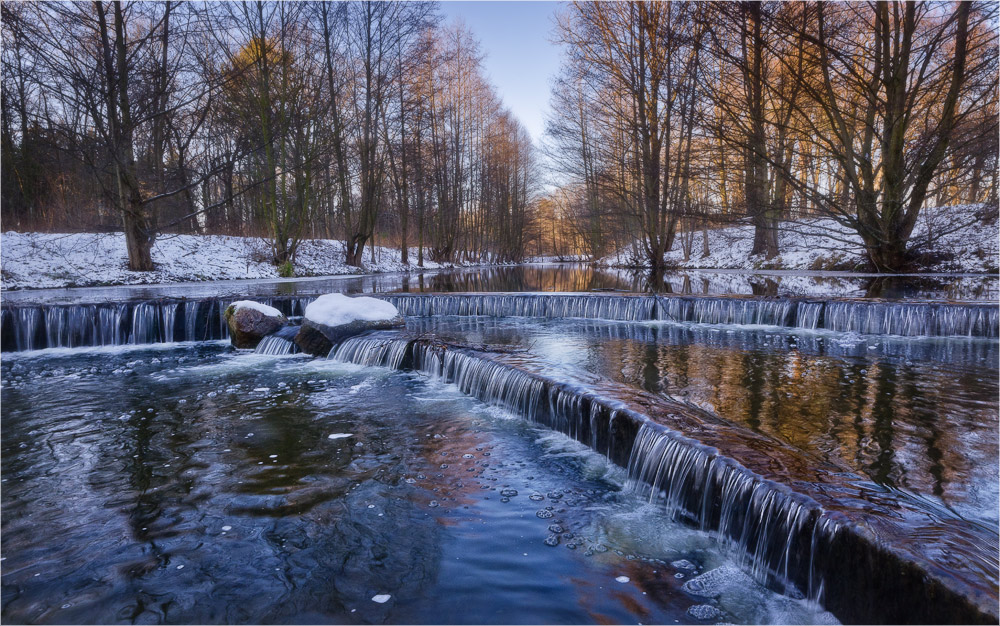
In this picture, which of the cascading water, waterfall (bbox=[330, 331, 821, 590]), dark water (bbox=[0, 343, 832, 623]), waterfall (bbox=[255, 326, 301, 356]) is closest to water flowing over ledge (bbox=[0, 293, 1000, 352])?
the cascading water

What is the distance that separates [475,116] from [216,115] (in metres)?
20.3

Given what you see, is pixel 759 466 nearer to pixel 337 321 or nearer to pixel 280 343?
pixel 337 321

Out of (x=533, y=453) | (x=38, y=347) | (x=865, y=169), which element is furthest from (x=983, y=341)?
(x=38, y=347)

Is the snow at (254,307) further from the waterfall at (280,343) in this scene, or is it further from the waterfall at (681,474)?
the waterfall at (681,474)

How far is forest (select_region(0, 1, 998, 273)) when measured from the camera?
33.8 ft

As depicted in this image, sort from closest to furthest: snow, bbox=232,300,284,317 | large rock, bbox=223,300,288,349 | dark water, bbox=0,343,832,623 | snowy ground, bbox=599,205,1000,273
Result: 1. dark water, bbox=0,343,832,623
2. large rock, bbox=223,300,288,349
3. snow, bbox=232,300,284,317
4. snowy ground, bbox=599,205,1000,273

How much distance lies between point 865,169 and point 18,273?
22158 mm

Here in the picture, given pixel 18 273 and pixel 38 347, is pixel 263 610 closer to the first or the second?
pixel 38 347

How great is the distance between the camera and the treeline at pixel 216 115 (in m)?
13.2

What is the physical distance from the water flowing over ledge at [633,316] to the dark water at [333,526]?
5.29 meters

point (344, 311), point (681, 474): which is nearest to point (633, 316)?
point (344, 311)

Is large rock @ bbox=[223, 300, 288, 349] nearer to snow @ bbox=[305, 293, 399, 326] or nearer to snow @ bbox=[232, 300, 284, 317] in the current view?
snow @ bbox=[232, 300, 284, 317]

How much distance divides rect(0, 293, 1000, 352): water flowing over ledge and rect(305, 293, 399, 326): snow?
3269 millimetres

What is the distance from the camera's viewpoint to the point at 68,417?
18.6 ft
